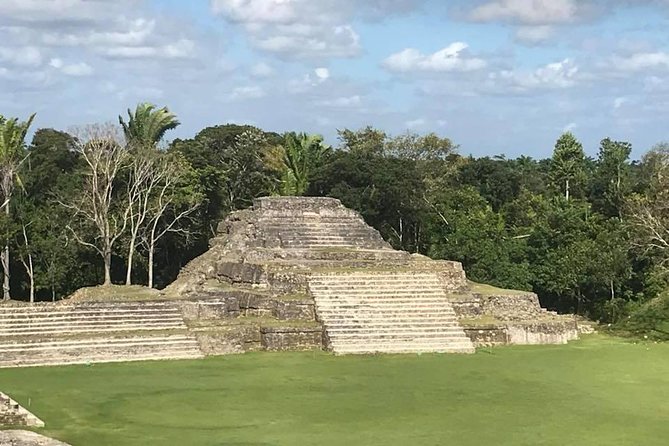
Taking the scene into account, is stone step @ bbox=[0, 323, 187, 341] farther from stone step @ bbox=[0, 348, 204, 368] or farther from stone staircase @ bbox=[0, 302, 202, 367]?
stone step @ bbox=[0, 348, 204, 368]

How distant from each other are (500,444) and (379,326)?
25.5ft

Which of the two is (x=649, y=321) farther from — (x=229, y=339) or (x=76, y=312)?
(x=76, y=312)

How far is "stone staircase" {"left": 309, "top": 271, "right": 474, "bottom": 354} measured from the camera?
60.5 ft

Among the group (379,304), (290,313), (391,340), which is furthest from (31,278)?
(391,340)

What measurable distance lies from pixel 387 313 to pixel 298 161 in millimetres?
16093

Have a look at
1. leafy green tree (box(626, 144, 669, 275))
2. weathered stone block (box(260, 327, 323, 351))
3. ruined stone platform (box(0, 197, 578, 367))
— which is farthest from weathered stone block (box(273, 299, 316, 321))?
leafy green tree (box(626, 144, 669, 275))

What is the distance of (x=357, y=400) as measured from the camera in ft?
45.3

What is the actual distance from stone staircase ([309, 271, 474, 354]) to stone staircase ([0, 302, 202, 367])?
9.61ft

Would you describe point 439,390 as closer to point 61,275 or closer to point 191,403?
point 191,403

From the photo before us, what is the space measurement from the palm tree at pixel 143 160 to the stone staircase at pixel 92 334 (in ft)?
32.9

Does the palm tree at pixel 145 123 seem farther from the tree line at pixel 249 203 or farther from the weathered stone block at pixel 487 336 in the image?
the weathered stone block at pixel 487 336

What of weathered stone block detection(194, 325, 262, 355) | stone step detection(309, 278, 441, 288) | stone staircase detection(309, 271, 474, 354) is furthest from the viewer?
stone step detection(309, 278, 441, 288)

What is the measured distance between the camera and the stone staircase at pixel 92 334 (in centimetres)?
1680

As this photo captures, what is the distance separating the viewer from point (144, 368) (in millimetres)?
16297
